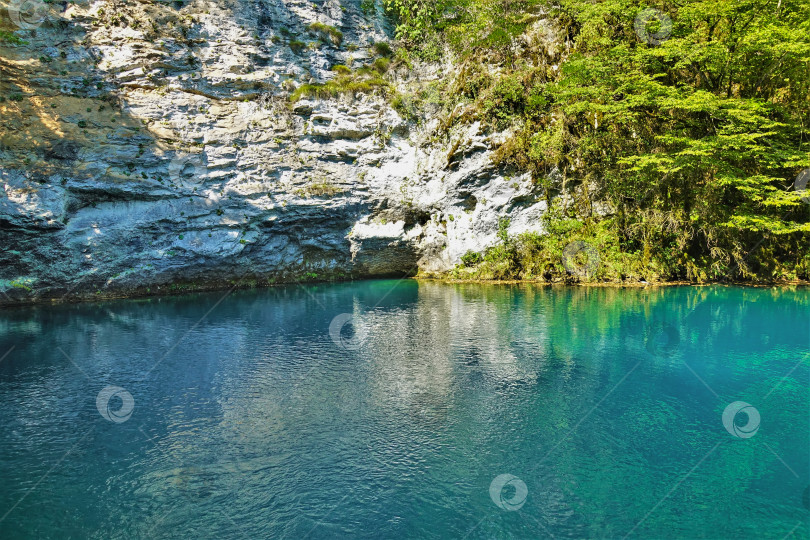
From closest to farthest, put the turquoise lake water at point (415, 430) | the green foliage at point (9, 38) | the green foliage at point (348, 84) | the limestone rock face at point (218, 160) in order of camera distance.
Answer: the turquoise lake water at point (415, 430), the green foliage at point (9, 38), the limestone rock face at point (218, 160), the green foliage at point (348, 84)

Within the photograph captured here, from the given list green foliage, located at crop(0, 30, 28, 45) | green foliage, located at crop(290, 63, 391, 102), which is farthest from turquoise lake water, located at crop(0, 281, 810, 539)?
green foliage, located at crop(290, 63, 391, 102)

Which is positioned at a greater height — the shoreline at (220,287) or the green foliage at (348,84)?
the green foliage at (348,84)

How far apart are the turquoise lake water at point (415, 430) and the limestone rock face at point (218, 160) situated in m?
8.42

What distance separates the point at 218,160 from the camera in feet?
81.8

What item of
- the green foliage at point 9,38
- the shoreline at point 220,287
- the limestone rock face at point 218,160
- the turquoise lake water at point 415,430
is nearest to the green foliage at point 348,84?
the limestone rock face at point 218,160

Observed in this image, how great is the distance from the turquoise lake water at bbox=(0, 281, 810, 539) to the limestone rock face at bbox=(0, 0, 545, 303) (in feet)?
27.6

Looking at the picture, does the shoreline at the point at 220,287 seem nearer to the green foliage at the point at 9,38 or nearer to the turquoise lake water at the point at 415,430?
the turquoise lake water at the point at 415,430

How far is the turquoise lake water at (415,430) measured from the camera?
559cm

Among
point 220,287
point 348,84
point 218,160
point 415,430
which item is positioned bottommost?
point 415,430

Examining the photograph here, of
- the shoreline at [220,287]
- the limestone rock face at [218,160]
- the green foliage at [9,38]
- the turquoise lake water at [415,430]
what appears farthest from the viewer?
the limestone rock face at [218,160]

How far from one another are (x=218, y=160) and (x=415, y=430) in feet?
71.3

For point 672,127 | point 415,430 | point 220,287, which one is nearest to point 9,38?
point 220,287

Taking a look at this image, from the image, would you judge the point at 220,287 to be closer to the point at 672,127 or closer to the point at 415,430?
the point at 415,430

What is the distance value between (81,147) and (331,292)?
537 inches
